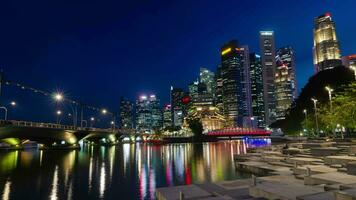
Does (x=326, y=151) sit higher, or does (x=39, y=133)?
(x=39, y=133)

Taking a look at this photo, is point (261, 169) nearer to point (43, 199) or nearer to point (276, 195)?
point (276, 195)

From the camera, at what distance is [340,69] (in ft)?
297

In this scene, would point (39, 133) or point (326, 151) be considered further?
point (39, 133)

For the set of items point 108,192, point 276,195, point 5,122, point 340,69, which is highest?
point 340,69

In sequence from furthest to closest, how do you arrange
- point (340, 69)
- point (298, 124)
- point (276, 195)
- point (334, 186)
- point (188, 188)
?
point (298, 124), point (340, 69), point (188, 188), point (334, 186), point (276, 195)

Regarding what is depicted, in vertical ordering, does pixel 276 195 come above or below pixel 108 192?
above

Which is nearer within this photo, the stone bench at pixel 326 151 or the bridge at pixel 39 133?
the stone bench at pixel 326 151

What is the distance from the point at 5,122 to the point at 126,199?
56.0 metres

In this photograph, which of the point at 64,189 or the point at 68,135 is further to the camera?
the point at 68,135

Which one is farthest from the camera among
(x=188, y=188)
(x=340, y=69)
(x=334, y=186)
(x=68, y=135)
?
(x=68, y=135)

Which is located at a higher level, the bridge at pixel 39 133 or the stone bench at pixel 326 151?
the bridge at pixel 39 133

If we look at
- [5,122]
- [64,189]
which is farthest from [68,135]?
[64,189]

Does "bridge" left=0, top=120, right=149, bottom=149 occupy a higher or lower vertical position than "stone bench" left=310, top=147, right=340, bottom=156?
higher

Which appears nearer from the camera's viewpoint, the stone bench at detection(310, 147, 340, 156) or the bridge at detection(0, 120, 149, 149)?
the stone bench at detection(310, 147, 340, 156)
